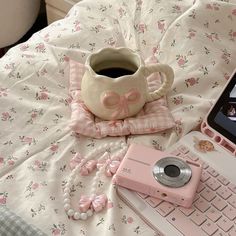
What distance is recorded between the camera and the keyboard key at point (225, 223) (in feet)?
1.86

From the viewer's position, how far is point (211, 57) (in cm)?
80

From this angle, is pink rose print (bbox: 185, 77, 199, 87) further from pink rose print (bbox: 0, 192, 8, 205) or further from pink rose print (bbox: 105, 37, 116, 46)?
pink rose print (bbox: 0, 192, 8, 205)

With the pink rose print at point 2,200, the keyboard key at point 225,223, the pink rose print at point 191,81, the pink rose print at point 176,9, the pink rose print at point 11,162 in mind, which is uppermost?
the pink rose print at point 176,9

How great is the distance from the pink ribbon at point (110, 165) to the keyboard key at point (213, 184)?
0.43ft

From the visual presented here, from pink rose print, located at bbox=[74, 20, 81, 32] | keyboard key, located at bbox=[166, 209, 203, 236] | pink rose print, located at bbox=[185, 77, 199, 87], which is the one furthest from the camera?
pink rose print, located at bbox=[74, 20, 81, 32]

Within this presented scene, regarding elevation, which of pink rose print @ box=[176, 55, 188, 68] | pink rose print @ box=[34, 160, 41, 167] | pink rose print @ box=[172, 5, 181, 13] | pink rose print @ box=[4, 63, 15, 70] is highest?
pink rose print @ box=[172, 5, 181, 13]

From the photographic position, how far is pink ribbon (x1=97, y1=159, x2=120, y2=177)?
630mm

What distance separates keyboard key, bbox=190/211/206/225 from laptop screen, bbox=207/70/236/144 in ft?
0.48

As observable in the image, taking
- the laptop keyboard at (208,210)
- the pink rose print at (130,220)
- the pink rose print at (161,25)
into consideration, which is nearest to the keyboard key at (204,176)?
the laptop keyboard at (208,210)

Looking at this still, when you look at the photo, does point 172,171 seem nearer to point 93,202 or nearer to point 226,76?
point 93,202

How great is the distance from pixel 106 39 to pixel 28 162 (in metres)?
0.33

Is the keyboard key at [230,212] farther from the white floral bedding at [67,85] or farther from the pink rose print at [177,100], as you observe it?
the pink rose print at [177,100]

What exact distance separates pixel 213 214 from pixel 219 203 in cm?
2

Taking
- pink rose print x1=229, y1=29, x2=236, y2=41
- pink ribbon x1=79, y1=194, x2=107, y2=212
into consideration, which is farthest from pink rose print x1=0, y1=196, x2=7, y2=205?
pink rose print x1=229, y1=29, x2=236, y2=41
